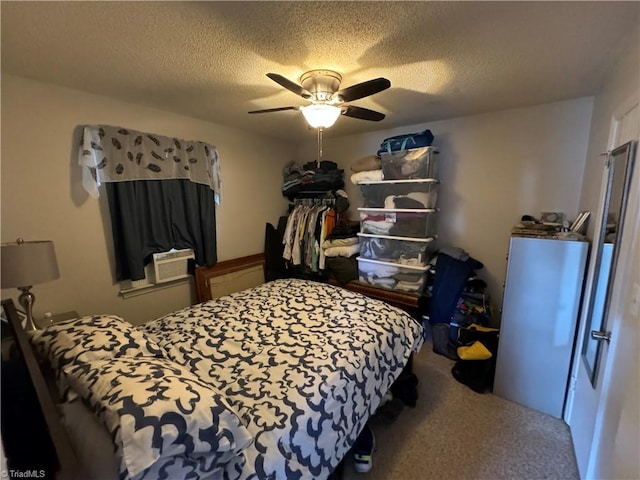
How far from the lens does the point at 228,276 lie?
10.2 feet

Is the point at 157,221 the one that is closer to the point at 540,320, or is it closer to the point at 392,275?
the point at 392,275

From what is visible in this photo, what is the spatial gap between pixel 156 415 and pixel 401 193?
102 inches

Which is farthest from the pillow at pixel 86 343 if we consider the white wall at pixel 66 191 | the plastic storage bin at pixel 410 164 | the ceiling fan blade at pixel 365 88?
the plastic storage bin at pixel 410 164

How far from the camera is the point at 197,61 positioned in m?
1.64

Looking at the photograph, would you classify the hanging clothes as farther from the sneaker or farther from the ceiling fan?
the sneaker

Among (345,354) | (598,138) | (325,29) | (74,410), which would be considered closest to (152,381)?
(74,410)

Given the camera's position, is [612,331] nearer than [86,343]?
No

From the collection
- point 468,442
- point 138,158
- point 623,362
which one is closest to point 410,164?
point 623,362

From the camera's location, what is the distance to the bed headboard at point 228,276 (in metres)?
2.89

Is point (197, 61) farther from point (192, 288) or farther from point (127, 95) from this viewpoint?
point (192, 288)

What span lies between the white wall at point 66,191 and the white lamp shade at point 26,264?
Result: 494mm

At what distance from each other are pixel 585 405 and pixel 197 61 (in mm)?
2924

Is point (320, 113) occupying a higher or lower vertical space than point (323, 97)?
lower

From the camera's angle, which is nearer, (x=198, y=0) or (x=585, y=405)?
(x=198, y=0)
